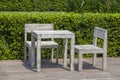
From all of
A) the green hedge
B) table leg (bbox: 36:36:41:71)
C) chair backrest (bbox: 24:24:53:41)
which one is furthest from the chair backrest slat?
table leg (bbox: 36:36:41:71)

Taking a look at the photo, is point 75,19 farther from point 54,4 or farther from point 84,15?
point 54,4

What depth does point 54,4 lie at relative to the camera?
22.9m

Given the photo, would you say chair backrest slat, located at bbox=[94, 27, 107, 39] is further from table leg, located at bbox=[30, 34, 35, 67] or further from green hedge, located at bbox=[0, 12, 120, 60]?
table leg, located at bbox=[30, 34, 35, 67]

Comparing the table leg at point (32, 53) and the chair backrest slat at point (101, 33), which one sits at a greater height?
the chair backrest slat at point (101, 33)

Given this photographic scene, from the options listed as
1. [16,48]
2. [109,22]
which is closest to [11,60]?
[16,48]

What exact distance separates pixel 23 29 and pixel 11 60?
787 millimetres

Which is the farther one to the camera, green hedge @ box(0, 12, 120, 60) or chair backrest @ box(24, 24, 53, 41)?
green hedge @ box(0, 12, 120, 60)

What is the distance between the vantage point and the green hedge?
30.1 feet

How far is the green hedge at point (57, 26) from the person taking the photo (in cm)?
917

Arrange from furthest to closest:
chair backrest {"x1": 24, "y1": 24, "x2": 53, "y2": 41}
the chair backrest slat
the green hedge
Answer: the green hedge < chair backrest {"x1": 24, "y1": 24, "x2": 53, "y2": 41} < the chair backrest slat

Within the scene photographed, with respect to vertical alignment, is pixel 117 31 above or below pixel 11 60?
above

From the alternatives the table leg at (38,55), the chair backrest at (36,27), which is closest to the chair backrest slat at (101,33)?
the chair backrest at (36,27)

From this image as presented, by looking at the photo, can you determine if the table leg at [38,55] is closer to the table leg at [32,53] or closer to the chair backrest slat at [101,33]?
the table leg at [32,53]

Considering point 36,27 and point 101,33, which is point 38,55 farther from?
point 101,33
